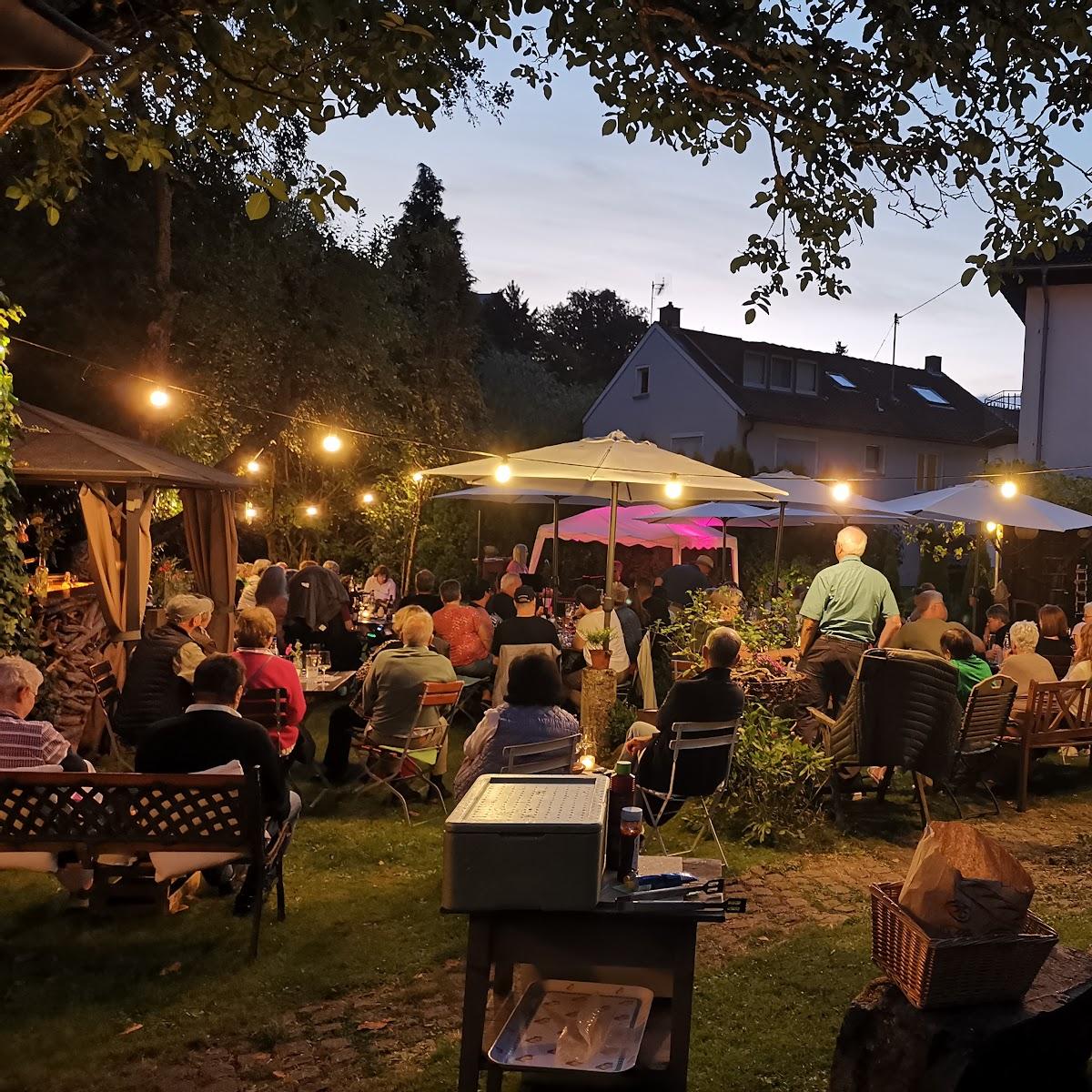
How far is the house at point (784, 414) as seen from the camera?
27859 millimetres

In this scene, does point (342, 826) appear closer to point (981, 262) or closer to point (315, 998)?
point (315, 998)

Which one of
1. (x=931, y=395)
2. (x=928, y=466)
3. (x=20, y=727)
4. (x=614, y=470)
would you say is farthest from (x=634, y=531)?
(x=931, y=395)

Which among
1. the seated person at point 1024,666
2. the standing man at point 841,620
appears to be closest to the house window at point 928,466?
the seated person at point 1024,666

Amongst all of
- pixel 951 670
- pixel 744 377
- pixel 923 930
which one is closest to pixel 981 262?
pixel 951 670

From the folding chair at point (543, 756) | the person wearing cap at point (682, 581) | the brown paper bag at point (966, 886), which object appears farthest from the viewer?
the person wearing cap at point (682, 581)

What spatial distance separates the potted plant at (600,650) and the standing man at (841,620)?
1398 millimetres

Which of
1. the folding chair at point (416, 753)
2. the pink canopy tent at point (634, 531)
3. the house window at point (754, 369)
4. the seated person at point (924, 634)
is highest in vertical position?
the house window at point (754, 369)

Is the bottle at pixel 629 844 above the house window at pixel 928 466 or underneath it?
underneath

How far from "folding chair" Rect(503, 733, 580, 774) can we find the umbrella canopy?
7.27 metres

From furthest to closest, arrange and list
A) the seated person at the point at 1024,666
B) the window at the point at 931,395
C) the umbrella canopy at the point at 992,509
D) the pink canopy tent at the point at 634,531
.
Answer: the window at the point at 931,395
the pink canopy tent at the point at 634,531
the umbrella canopy at the point at 992,509
the seated person at the point at 1024,666

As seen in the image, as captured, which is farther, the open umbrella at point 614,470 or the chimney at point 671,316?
the chimney at point 671,316

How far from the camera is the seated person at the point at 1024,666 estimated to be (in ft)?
25.2

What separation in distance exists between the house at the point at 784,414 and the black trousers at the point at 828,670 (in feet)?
63.2

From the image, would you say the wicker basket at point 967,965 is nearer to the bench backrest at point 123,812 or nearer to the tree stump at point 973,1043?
the tree stump at point 973,1043
